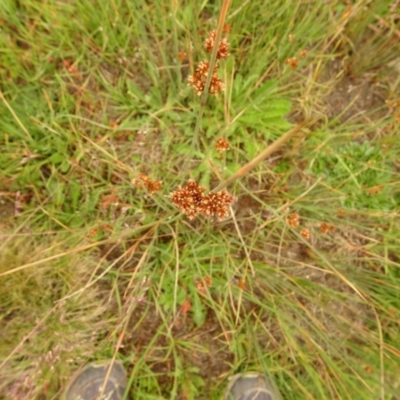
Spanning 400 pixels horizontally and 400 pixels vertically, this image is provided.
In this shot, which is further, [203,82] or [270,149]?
[203,82]

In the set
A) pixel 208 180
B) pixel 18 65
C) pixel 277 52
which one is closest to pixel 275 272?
pixel 208 180

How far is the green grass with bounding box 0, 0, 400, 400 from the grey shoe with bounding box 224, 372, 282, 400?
0.04 meters

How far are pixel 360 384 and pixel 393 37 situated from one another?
117 centimetres

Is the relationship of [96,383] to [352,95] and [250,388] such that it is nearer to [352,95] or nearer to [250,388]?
[250,388]

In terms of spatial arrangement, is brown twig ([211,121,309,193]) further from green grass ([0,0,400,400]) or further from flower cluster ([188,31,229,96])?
green grass ([0,0,400,400])

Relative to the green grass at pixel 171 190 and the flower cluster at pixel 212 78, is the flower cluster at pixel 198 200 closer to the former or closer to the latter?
the flower cluster at pixel 212 78

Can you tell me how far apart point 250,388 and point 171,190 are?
2.40 feet

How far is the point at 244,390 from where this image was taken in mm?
1372

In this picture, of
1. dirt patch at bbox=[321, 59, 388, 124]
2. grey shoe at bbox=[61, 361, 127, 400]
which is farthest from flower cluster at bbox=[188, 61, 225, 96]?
grey shoe at bbox=[61, 361, 127, 400]

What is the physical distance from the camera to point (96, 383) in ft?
4.46

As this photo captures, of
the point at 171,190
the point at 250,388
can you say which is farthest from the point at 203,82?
the point at 250,388

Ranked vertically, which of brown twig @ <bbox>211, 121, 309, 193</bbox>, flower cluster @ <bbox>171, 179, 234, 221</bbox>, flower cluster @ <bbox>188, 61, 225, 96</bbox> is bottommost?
flower cluster @ <bbox>171, 179, 234, 221</bbox>

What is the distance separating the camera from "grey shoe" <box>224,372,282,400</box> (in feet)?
4.49

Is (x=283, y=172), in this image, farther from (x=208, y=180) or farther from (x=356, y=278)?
(x=356, y=278)
